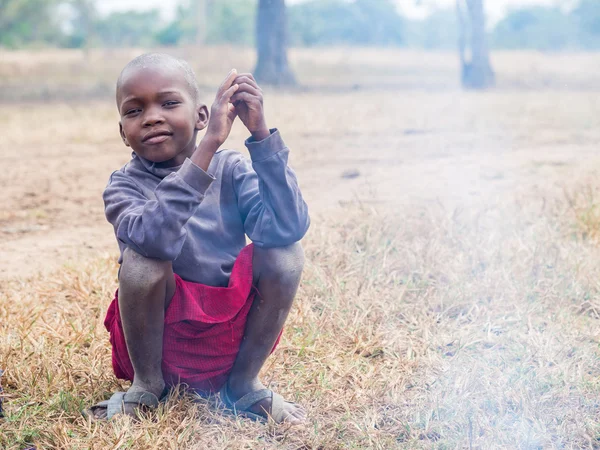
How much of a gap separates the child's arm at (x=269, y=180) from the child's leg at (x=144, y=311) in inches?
10.8

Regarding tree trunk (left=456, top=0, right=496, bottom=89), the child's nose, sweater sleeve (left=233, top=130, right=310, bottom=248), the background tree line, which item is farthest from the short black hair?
the background tree line

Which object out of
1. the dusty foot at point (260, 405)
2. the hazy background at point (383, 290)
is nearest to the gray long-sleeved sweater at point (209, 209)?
the dusty foot at point (260, 405)

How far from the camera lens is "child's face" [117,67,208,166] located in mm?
2041

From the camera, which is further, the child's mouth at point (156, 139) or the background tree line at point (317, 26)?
the background tree line at point (317, 26)

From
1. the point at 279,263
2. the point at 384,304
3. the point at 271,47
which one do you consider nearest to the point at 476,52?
the point at 271,47

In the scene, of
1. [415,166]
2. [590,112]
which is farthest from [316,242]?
[590,112]

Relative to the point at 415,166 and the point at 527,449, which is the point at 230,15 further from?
the point at 527,449

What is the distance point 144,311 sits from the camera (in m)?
2.03

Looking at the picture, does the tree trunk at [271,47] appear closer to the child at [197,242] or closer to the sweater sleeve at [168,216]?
the child at [197,242]

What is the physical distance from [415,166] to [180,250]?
425 cm

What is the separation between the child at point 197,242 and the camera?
77.2 inches

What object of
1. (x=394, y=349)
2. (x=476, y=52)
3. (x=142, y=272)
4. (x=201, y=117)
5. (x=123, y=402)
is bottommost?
(x=394, y=349)

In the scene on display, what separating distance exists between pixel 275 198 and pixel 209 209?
216 millimetres

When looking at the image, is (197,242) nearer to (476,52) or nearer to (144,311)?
(144,311)
